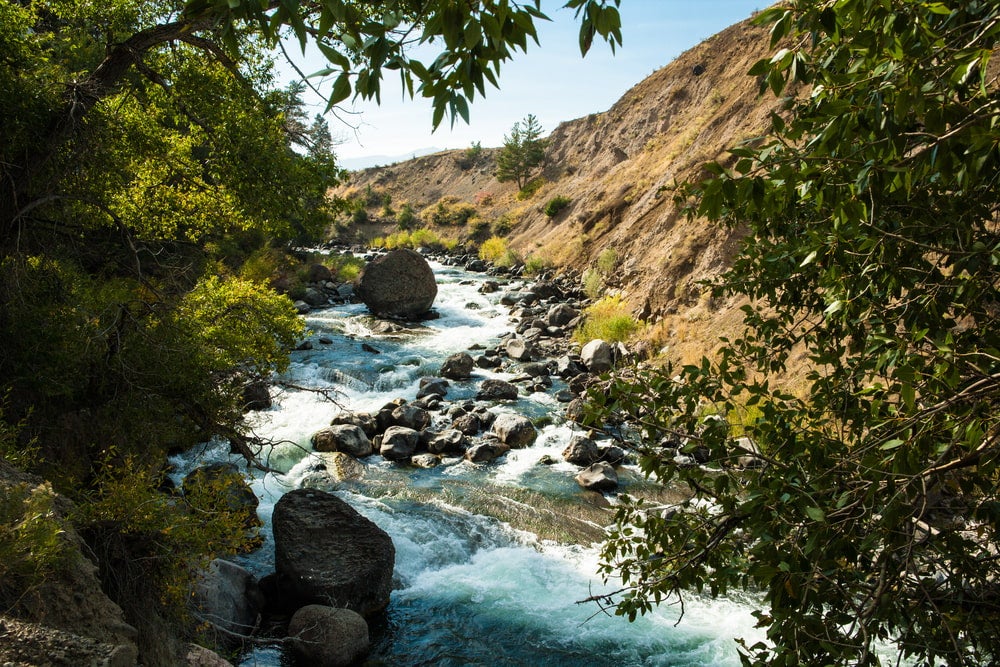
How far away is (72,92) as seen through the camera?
6879mm

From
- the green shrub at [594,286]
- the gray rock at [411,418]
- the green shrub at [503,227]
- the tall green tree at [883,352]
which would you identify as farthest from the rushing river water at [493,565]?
the green shrub at [503,227]

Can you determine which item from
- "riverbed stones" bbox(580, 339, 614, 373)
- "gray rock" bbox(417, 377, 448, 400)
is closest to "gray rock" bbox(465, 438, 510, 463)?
"gray rock" bbox(417, 377, 448, 400)

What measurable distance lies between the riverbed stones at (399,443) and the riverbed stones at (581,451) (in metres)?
3.04

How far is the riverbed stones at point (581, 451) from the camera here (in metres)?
12.0

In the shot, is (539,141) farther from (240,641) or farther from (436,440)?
(240,641)

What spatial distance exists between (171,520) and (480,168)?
7374cm

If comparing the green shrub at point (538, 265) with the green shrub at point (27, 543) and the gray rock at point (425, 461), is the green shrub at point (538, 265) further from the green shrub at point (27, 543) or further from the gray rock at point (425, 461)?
the green shrub at point (27, 543)

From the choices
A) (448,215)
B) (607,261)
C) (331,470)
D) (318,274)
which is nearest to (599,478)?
(331,470)

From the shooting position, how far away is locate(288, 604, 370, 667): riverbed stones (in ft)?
22.0

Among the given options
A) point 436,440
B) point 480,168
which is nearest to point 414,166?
point 480,168

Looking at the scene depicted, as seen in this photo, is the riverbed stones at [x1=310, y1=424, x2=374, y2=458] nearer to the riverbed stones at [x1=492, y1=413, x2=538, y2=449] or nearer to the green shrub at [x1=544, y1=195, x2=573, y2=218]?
the riverbed stones at [x1=492, y1=413, x2=538, y2=449]

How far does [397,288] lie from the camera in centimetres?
2377

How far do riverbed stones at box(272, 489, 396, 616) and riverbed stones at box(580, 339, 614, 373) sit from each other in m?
9.22

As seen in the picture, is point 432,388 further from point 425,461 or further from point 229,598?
point 229,598
